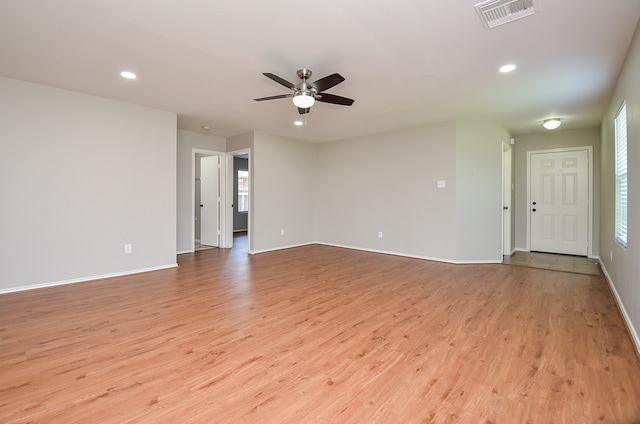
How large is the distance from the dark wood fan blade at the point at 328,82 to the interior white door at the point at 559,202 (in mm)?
5256

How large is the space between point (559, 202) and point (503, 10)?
5.15 meters

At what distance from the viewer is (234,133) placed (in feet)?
20.3

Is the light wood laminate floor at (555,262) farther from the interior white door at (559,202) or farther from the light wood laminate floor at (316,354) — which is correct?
the light wood laminate floor at (316,354)

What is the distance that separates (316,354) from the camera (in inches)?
85.7

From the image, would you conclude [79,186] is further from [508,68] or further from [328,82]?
[508,68]

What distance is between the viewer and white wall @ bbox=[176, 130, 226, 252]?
590 centimetres

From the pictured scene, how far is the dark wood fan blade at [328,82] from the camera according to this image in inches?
109

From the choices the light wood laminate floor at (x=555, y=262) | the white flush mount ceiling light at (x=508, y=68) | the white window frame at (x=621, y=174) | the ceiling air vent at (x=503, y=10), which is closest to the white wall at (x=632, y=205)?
the white window frame at (x=621, y=174)

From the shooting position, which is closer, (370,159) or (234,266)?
(234,266)

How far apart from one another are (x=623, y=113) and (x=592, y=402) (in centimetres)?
296

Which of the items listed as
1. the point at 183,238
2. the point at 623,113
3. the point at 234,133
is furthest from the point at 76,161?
the point at 623,113

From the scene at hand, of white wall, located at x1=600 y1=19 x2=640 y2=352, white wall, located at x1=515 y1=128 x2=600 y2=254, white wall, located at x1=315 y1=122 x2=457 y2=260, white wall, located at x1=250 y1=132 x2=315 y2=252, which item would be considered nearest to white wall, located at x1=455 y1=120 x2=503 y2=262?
white wall, located at x1=315 y1=122 x2=457 y2=260

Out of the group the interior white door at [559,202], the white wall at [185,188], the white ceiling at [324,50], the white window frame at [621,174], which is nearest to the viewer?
the white ceiling at [324,50]

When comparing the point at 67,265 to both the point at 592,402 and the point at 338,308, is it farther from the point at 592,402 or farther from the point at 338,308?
the point at 592,402
